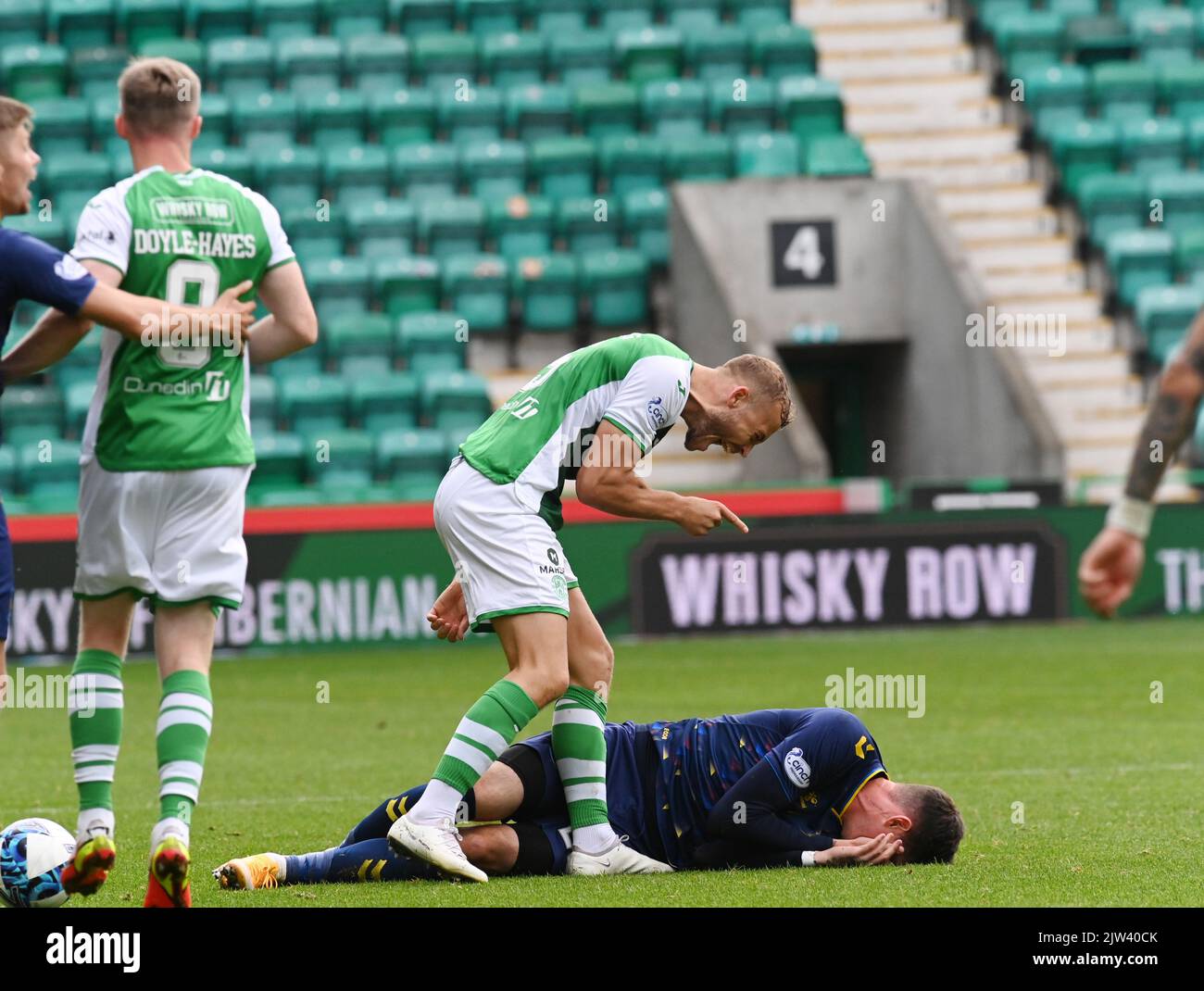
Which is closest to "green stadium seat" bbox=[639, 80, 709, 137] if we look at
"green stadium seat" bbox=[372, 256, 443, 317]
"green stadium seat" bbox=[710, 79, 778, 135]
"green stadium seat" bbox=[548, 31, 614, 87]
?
"green stadium seat" bbox=[710, 79, 778, 135]

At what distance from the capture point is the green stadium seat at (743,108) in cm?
2011

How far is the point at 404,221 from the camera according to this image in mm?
18828

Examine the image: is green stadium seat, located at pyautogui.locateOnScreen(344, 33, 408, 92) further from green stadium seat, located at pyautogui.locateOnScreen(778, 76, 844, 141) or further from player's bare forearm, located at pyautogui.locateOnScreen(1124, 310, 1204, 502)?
player's bare forearm, located at pyautogui.locateOnScreen(1124, 310, 1204, 502)

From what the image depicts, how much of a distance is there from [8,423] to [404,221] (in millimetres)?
4383

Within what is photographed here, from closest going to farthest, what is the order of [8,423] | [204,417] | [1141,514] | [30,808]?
[1141,514] → [204,417] → [30,808] → [8,423]

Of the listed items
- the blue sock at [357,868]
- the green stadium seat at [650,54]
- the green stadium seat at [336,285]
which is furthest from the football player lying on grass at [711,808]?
the green stadium seat at [650,54]

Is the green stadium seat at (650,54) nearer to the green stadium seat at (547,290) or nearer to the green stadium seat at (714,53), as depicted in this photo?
the green stadium seat at (714,53)

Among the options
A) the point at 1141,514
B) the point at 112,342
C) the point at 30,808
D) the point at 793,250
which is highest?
the point at 793,250

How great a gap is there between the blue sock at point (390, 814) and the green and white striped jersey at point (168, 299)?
113 cm

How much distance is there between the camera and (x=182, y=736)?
16.6ft

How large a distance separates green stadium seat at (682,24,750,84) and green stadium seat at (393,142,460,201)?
3.01 m

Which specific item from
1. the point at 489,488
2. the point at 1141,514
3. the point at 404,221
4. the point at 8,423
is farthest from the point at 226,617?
the point at 1141,514

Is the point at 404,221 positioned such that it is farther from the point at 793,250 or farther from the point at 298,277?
the point at 298,277

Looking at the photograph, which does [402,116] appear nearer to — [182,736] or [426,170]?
[426,170]
